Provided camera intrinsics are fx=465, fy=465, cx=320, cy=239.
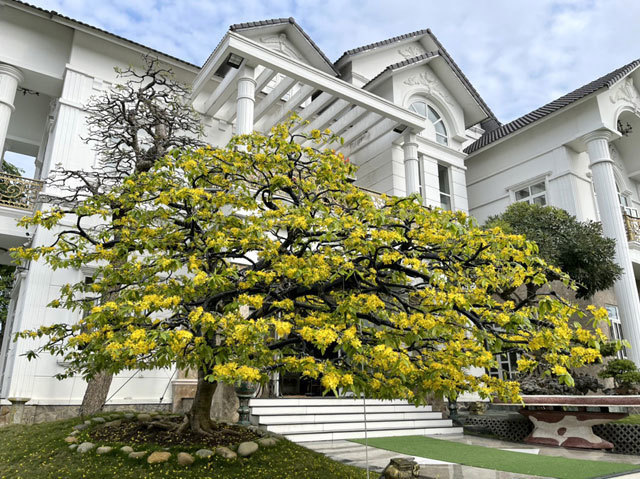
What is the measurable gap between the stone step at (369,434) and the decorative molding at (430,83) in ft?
31.8

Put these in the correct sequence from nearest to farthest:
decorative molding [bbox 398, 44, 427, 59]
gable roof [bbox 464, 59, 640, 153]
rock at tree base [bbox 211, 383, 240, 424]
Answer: rock at tree base [bbox 211, 383, 240, 424], gable roof [bbox 464, 59, 640, 153], decorative molding [bbox 398, 44, 427, 59]

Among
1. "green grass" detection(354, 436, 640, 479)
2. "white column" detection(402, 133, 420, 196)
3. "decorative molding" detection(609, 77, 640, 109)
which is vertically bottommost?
"green grass" detection(354, 436, 640, 479)

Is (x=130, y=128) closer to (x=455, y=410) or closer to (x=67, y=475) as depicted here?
(x=67, y=475)

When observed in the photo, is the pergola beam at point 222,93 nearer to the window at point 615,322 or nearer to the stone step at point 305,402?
the stone step at point 305,402

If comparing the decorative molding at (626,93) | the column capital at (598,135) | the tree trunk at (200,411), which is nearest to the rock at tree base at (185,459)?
the tree trunk at (200,411)

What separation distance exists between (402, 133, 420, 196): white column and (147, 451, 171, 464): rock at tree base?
30.6 feet

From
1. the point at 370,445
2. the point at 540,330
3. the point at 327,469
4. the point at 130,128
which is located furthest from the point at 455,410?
the point at 130,128

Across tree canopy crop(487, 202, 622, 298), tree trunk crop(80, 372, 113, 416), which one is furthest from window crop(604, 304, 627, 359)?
tree trunk crop(80, 372, 113, 416)

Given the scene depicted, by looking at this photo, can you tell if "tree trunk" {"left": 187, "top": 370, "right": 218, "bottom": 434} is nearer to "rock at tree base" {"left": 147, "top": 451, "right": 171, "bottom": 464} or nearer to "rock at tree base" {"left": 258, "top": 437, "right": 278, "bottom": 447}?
"rock at tree base" {"left": 258, "top": 437, "right": 278, "bottom": 447}

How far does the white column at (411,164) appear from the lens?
42.0 ft

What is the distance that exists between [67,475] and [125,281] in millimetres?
2125

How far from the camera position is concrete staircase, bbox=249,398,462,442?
828 centimetres

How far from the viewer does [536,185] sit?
599 inches

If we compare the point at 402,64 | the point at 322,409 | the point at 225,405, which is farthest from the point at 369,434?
the point at 402,64
